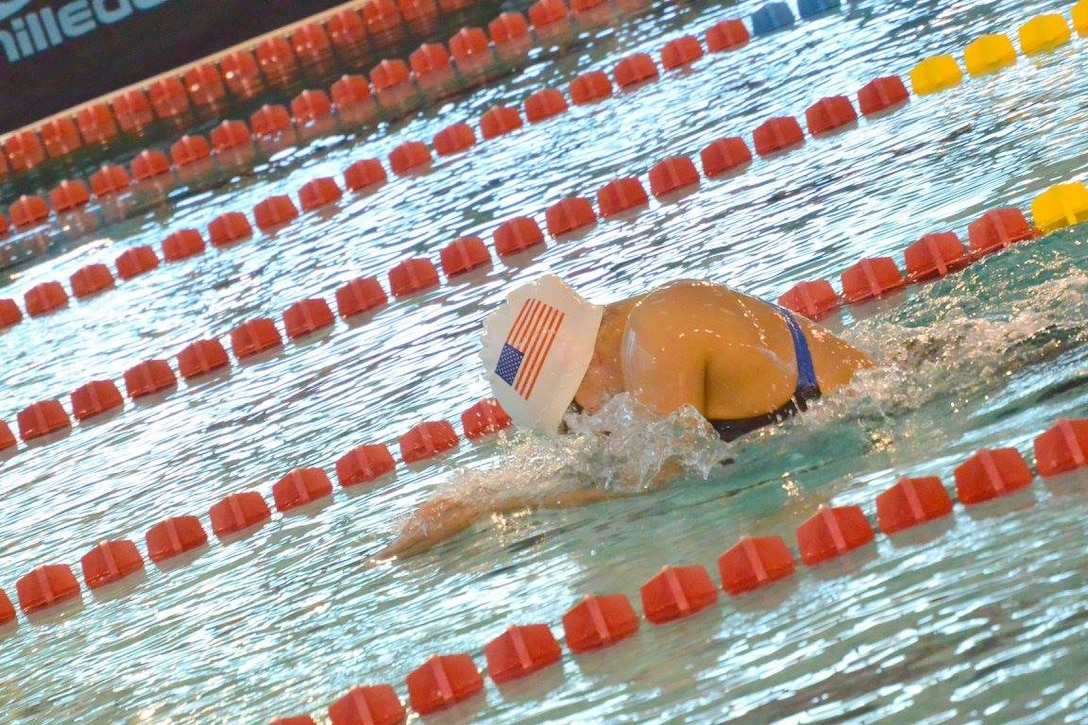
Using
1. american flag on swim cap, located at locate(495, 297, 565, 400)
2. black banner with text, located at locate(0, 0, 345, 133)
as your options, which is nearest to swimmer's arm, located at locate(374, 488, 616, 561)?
american flag on swim cap, located at locate(495, 297, 565, 400)

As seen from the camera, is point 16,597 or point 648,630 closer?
point 648,630

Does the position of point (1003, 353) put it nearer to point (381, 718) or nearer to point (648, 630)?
point (648, 630)

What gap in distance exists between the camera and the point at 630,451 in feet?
15.1

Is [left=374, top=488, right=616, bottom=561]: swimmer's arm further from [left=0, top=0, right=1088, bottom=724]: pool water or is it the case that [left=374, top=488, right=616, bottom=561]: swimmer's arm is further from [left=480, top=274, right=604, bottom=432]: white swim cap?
[left=480, top=274, right=604, bottom=432]: white swim cap

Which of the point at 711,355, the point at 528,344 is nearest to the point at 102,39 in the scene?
the point at 528,344

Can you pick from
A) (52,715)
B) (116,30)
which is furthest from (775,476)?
(116,30)

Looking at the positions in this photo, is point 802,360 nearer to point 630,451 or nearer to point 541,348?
point 630,451

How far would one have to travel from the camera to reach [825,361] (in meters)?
4.63

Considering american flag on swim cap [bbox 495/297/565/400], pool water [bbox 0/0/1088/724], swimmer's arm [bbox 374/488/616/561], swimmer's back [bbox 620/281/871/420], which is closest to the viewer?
pool water [bbox 0/0/1088/724]

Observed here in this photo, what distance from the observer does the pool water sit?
346cm

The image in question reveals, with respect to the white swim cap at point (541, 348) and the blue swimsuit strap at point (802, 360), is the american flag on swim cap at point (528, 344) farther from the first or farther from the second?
the blue swimsuit strap at point (802, 360)

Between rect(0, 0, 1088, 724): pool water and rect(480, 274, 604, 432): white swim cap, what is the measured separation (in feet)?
0.71

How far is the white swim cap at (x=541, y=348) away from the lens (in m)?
4.46

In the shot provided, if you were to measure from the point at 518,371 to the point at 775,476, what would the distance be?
0.76 m
